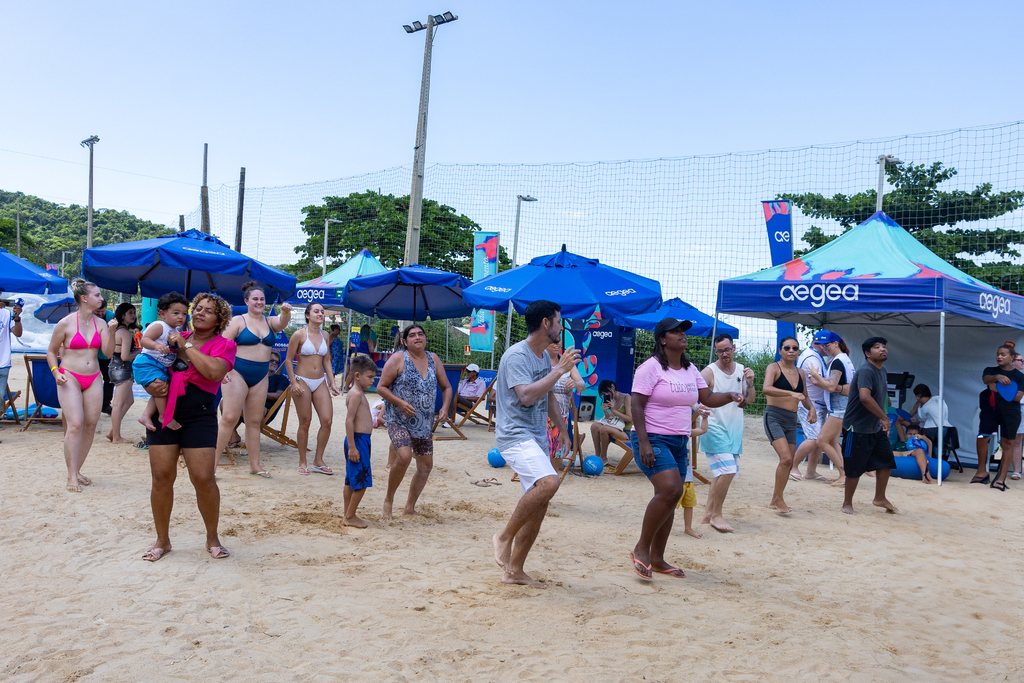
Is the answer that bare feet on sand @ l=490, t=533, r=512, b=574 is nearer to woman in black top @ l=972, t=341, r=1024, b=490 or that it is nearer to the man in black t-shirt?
the man in black t-shirt

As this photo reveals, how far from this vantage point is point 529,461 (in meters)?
3.68

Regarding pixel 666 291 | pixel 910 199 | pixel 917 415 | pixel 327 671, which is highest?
pixel 910 199

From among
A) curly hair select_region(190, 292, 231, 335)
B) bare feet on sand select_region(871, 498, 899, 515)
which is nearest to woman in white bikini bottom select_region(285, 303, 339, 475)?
curly hair select_region(190, 292, 231, 335)

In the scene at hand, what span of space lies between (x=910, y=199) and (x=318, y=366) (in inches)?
527

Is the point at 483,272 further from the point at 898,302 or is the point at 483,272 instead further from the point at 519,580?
the point at 519,580

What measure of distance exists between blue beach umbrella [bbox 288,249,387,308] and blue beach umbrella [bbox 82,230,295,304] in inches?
160

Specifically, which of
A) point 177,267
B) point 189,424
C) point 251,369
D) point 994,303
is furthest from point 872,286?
point 177,267

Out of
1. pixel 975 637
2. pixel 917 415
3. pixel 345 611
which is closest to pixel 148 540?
pixel 345 611

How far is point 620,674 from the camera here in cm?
282

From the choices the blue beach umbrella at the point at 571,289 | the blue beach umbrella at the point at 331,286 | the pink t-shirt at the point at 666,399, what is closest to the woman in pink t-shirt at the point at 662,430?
the pink t-shirt at the point at 666,399

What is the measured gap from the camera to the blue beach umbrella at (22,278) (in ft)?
24.9

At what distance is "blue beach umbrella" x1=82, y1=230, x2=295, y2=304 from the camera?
7.07 meters

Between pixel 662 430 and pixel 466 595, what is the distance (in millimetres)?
1388

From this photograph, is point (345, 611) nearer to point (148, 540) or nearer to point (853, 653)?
point (148, 540)
